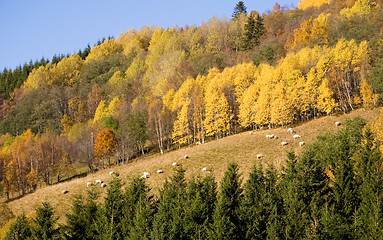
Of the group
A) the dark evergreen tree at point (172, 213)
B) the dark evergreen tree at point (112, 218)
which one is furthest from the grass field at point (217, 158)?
the dark evergreen tree at point (172, 213)

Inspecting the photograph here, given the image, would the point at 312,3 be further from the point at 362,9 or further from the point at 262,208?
the point at 262,208

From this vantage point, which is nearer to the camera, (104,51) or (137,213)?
(137,213)

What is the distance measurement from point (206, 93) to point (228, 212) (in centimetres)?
4633

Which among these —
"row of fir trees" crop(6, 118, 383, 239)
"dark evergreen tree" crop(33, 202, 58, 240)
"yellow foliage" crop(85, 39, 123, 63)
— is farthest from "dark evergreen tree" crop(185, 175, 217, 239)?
"yellow foliage" crop(85, 39, 123, 63)

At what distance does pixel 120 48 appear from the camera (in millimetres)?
198750

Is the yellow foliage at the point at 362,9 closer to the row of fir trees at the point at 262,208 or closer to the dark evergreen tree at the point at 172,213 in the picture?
the row of fir trees at the point at 262,208

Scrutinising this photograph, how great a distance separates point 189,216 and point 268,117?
3913 cm

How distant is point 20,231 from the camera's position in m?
42.0

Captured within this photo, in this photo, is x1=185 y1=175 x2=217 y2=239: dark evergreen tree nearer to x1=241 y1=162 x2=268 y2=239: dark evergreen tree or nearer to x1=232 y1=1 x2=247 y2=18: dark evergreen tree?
x1=241 y1=162 x2=268 y2=239: dark evergreen tree

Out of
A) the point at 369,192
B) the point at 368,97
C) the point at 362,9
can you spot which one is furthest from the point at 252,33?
the point at 369,192

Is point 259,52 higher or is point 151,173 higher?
point 259,52

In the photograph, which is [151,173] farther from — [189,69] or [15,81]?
[15,81]

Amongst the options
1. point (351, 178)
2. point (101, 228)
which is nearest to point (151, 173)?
point (101, 228)

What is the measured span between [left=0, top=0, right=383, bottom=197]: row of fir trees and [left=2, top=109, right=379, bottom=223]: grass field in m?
6.91
